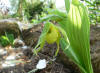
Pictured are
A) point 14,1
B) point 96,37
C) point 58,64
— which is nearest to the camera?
point 96,37

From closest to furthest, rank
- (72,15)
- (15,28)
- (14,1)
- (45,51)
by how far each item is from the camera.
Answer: (72,15)
(45,51)
(15,28)
(14,1)

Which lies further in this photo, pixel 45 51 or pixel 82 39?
pixel 45 51

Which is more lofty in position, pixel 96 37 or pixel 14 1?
pixel 14 1

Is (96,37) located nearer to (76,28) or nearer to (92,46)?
(92,46)

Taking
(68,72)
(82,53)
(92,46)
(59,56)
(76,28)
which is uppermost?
(76,28)

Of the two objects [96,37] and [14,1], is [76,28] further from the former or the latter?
[14,1]

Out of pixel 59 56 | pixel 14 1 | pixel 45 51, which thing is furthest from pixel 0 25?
pixel 14 1
